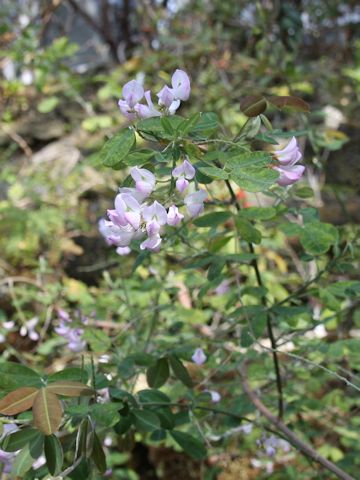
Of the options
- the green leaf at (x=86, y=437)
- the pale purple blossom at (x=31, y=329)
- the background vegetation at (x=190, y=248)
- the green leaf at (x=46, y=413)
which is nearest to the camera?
the green leaf at (x=46, y=413)

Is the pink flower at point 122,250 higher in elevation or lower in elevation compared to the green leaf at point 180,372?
higher

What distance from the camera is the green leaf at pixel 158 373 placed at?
914 millimetres

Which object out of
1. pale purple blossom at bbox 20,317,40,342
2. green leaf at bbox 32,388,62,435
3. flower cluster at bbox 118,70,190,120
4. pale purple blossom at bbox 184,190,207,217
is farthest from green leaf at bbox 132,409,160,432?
pale purple blossom at bbox 20,317,40,342

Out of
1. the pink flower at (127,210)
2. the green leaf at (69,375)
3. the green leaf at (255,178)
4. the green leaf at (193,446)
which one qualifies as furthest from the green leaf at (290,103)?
the green leaf at (193,446)

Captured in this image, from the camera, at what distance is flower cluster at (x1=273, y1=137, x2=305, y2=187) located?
0.70m

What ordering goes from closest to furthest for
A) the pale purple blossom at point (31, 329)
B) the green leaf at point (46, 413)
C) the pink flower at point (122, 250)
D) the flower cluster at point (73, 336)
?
1. the green leaf at point (46, 413)
2. the pink flower at point (122, 250)
3. the flower cluster at point (73, 336)
4. the pale purple blossom at point (31, 329)

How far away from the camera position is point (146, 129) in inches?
25.7

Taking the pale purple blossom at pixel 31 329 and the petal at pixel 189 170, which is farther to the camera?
the pale purple blossom at pixel 31 329

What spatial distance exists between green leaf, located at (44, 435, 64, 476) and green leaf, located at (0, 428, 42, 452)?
44 mm

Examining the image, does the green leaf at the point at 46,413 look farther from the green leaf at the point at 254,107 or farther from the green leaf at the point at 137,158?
the green leaf at the point at 254,107

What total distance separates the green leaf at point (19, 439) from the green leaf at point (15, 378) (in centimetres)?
6

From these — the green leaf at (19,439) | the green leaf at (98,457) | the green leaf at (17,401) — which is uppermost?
the green leaf at (17,401)

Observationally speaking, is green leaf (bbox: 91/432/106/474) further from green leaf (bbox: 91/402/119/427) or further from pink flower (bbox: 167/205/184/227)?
pink flower (bbox: 167/205/184/227)

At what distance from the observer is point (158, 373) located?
3.01ft
